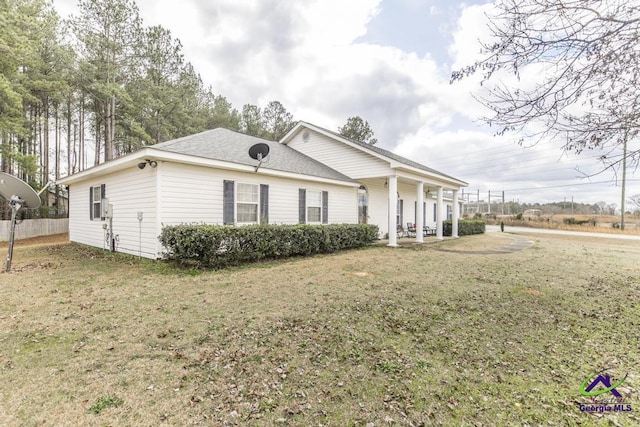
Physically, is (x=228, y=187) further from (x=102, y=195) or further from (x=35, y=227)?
(x=35, y=227)

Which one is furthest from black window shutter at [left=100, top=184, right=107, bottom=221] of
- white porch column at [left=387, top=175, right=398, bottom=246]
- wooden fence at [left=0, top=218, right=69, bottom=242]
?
white porch column at [left=387, top=175, right=398, bottom=246]

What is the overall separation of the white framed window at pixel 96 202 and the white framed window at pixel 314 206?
25.1 ft

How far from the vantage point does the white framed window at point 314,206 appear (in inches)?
462

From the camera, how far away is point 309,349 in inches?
127

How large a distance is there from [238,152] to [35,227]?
1583 centimetres

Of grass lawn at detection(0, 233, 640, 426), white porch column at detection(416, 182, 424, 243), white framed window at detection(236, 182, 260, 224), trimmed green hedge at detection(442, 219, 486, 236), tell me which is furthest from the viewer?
trimmed green hedge at detection(442, 219, 486, 236)

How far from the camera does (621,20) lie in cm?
356

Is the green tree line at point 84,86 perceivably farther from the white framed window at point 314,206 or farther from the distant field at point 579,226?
the distant field at point 579,226

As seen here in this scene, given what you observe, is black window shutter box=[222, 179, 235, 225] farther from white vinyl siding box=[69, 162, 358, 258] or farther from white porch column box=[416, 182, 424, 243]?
white porch column box=[416, 182, 424, 243]

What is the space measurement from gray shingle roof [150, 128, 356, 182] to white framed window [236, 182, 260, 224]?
0.79 meters

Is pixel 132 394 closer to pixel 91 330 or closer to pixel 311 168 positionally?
pixel 91 330

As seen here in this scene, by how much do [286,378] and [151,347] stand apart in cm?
168

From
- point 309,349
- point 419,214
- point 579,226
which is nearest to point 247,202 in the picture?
point 309,349

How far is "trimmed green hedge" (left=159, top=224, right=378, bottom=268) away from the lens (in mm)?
6910
